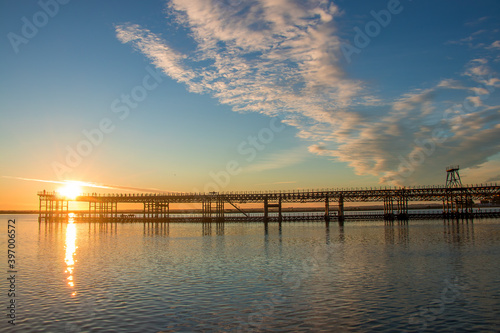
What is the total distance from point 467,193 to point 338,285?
104 meters

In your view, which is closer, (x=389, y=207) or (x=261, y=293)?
(x=261, y=293)

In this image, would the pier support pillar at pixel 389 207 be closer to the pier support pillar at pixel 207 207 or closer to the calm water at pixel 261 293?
the pier support pillar at pixel 207 207

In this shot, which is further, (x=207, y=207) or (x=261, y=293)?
(x=207, y=207)

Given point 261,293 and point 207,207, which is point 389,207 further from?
point 261,293

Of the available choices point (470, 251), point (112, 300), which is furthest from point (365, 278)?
point (470, 251)

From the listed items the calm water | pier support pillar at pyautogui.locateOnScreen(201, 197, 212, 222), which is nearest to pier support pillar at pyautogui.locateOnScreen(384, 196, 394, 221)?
pier support pillar at pyautogui.locateOnScreen(201, 197, 212, 222)

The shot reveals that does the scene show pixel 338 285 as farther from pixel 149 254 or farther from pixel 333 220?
pixel 333 220

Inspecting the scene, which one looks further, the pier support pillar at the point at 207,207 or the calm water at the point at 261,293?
the pier support pillar at the point at 207,207

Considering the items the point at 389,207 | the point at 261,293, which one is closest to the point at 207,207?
the point at 389,207

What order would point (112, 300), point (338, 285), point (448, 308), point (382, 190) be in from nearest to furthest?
1. point (448, 308)
2. point (112, 300)
3. point (338, 285)
4. point (382, 190)

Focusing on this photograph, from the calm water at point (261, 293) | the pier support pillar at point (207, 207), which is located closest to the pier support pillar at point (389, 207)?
the pier support pillar at point (207, 207)

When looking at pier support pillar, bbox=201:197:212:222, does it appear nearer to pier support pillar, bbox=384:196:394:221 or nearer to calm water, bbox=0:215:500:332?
pier support pillar, bbox=384:196:394:221

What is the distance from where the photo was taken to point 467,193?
363 feet

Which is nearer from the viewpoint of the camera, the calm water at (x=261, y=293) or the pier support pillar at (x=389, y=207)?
the calm water at (x=261, y=293)
